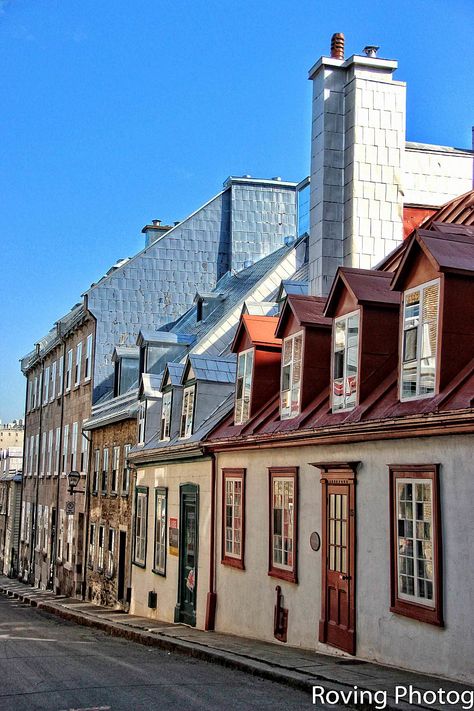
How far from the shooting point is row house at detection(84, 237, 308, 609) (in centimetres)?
2417

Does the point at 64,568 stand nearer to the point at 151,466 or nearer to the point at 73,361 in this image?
the point at 73,361

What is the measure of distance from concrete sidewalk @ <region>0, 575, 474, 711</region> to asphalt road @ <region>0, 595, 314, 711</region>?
0.67ft

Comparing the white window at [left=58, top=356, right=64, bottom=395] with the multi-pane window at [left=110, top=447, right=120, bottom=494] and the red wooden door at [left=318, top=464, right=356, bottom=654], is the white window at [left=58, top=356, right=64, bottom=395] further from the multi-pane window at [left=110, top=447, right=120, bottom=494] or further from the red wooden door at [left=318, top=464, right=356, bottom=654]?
the red wooden door at [left=318, top=464, right=356, bottom=654]

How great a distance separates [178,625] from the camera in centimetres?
1856

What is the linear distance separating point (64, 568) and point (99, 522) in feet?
18.8

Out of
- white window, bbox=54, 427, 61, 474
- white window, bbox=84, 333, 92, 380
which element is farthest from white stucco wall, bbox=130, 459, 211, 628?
white window, bbox=54, 427, 61, 474

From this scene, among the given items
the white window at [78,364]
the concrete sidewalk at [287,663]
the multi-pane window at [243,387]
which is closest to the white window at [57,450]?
the white window at [78,364]

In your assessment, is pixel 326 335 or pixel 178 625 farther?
pixel 178 625

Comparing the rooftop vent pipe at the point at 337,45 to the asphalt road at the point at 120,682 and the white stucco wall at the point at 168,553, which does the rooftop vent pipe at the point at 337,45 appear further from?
the asphalt road at the point at 120,682

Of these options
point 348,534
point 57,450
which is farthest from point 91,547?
point 348,534

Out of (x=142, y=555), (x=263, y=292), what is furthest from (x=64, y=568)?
(x=263, y=292)

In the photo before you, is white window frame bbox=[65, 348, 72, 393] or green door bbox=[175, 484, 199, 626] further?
white window frame bbox=[65, 348, 72, 393]

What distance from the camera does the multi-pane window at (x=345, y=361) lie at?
40.6 feet

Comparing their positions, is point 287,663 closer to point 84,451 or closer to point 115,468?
point 115,468
